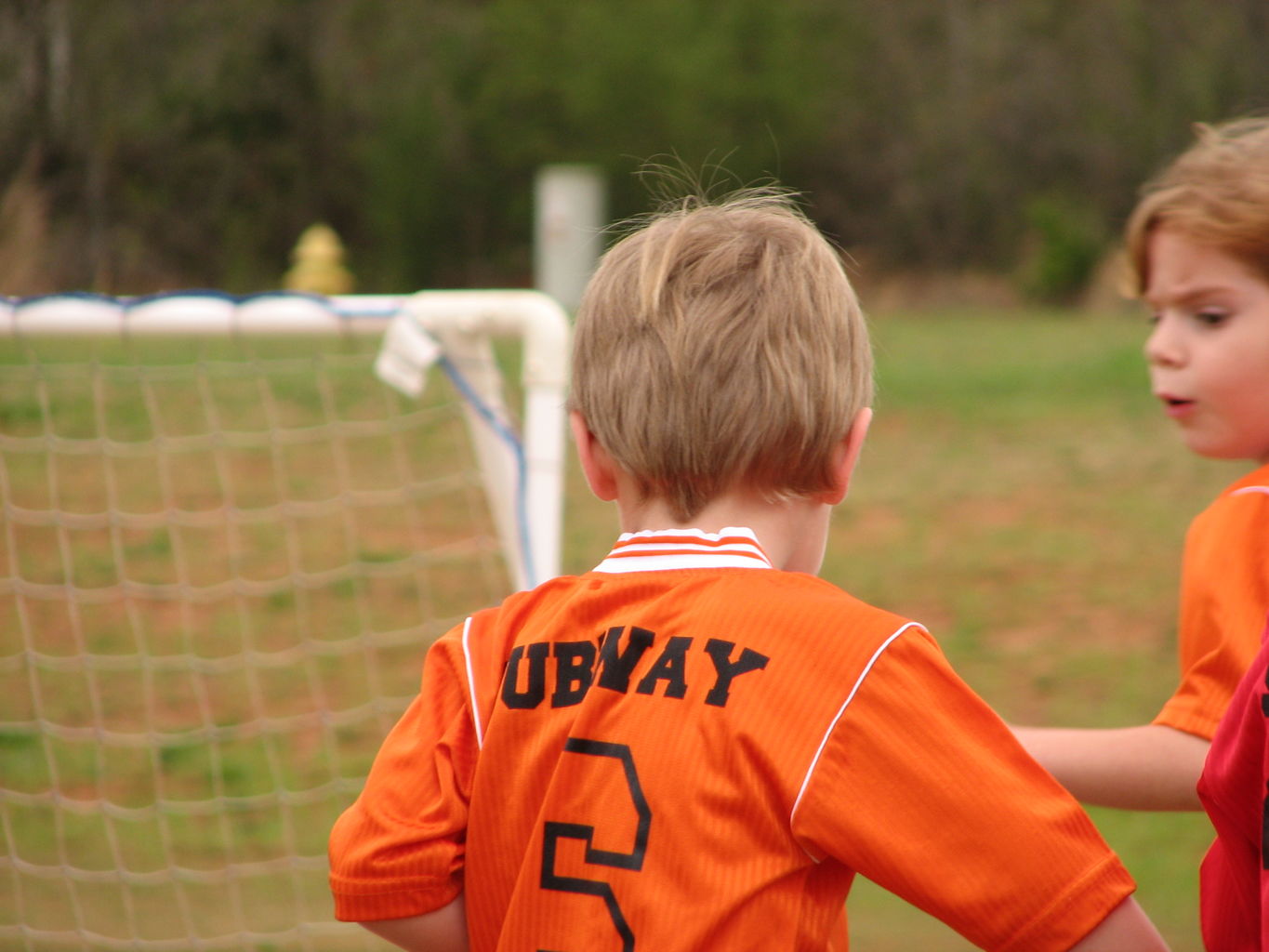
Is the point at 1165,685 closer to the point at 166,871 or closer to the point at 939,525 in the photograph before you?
the point at 939,525

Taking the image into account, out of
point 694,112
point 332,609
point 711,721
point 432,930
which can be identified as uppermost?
point 711,721

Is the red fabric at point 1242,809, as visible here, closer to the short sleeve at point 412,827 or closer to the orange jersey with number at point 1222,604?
the orange jersey with number at point 1222,604

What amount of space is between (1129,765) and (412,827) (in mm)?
691

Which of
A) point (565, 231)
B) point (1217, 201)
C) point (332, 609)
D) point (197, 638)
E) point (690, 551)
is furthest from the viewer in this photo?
point (565, 231)

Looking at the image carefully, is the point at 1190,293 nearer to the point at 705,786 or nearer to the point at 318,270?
the point at 705,786

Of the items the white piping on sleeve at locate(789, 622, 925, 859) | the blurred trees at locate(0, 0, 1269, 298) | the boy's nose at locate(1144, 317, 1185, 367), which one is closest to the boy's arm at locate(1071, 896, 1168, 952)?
the white piping on sleeve at locate(789, 622, 925, 859)

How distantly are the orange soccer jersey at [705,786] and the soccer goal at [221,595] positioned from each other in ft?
3.12

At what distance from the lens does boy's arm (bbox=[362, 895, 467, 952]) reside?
1089 mm

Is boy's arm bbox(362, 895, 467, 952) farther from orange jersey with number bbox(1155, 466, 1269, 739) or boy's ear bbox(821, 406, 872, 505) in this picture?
orange jersey with number bbox(1155, 466, 1269, 739)

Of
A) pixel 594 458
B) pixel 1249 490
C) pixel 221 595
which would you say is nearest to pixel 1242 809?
pixel 1249 490


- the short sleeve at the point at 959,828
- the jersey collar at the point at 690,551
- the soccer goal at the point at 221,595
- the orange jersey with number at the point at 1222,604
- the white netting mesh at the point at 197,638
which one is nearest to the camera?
the short sleeve at the point at 959,828

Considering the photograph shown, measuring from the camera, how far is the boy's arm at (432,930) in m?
1.09

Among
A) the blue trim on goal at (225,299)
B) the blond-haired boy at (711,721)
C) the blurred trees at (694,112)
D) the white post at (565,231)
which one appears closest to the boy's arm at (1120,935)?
the blond-haired boy at (711,721)

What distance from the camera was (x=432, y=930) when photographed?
1.09 m
